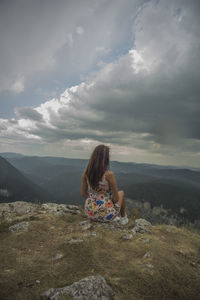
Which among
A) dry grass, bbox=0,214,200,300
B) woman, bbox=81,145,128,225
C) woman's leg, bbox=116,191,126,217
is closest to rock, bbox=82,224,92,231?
woman, bbox=81,145,128,225

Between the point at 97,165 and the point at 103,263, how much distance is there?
341 centimetres

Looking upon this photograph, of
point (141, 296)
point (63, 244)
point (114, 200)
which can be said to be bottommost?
point (63, 244)

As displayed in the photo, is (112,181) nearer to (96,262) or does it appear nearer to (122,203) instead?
(122,203)

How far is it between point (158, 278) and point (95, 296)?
1661 mm

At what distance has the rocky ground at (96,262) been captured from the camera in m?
3.18

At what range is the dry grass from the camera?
10.8ft

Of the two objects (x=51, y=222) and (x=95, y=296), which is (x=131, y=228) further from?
(x=95, y=296)

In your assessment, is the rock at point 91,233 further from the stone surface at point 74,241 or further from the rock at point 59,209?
the rock at point 59,209

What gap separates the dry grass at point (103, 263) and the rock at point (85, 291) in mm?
147

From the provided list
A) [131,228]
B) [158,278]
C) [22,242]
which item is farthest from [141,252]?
[22,242]

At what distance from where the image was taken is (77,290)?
3094 mm

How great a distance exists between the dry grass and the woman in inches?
29.5

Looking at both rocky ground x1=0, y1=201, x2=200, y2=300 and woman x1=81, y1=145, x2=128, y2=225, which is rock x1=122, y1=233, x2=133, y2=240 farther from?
woman x1=81, y1=145, x2=128, y2=225

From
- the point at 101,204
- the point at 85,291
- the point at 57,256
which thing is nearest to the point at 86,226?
the point at 101,204
